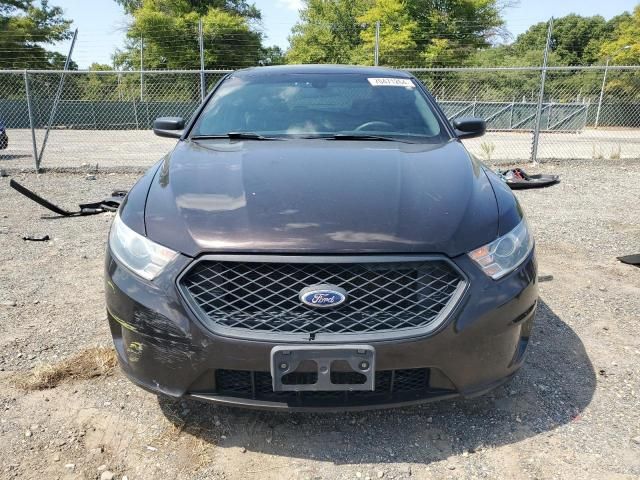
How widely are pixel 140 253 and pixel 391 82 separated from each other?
222 cm

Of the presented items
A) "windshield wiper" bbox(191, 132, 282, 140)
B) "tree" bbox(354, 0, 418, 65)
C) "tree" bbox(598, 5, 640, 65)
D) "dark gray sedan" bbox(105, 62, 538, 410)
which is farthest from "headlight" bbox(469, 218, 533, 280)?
"tree" bbox(598, 5, 640, 65)

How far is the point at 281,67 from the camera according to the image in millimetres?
3752

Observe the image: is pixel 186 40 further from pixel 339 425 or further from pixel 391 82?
pixel 339 425

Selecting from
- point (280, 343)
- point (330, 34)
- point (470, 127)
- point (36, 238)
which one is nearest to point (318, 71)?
point (470, 127)

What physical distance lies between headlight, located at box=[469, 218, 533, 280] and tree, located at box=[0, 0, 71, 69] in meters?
32.7

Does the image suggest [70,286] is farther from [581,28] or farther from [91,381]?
[581,28]

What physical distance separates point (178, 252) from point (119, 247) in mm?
338

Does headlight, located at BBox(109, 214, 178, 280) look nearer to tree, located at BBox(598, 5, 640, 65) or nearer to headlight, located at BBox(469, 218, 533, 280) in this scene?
headlight, located at BBox(469, 218, 533, 280)

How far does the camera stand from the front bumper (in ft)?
5.90

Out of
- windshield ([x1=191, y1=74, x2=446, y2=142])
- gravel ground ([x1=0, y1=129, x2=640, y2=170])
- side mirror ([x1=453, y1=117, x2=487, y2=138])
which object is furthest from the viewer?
gravel ground ([x1=0, y1=129, x2=640, y2=170])

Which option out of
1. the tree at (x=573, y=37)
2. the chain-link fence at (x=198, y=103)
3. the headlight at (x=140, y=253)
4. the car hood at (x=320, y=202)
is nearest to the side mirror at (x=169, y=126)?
the car hood at (x=320, y=202)

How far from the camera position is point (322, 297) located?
1.79 meters

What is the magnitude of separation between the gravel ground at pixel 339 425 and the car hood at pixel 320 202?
835 mm

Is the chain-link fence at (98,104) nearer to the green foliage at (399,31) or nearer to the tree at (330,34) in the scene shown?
the green foliage at (399,31)
